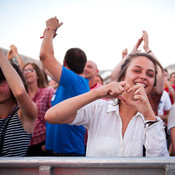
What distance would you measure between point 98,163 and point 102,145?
2.02 feet

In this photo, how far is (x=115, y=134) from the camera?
1.24m

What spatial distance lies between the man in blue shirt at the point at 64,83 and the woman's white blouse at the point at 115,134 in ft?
1.72

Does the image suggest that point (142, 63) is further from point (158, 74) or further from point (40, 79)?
point (40, 79)

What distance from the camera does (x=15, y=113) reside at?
4.96 ft

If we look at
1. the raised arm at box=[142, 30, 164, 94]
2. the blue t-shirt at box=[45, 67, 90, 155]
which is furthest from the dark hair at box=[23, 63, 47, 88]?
the raised arm at box=[142, 30, 164, 94]

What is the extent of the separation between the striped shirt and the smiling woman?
0.39 meters

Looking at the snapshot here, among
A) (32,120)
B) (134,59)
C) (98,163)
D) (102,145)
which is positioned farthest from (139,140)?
(32,120)

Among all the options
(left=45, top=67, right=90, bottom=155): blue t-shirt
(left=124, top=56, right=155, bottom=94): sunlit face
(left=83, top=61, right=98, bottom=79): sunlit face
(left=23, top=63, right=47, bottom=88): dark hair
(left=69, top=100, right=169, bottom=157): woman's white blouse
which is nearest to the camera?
(left=69, top=100, right=169, bottom=157): woman's white blouse

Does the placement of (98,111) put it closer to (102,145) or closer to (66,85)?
(102,145)

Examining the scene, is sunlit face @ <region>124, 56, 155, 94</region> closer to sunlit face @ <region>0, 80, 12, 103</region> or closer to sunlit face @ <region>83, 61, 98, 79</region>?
sunlit face @ <region>0, 80, 12, 103</region>

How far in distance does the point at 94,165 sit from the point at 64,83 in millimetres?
1236

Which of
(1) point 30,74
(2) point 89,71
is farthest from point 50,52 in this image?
(2) point 89,71

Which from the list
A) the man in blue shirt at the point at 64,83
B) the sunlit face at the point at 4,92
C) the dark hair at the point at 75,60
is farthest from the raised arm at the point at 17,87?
the dark hair at the point at 75,60

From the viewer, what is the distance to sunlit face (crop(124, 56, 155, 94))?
150 centimetres
